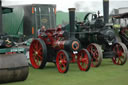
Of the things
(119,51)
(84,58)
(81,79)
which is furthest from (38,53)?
(119,51)

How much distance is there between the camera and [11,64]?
214 inches

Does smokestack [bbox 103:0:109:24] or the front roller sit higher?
smokestack [bbox 103:0:109:24]

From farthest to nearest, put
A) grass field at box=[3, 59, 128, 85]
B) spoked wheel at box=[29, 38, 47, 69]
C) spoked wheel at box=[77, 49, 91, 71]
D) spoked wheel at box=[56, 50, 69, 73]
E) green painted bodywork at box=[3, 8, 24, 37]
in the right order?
green painted bodywork at box=[3, 8, 24, 37]
spoked wheel at box=[29, 38, 47, 69]
spoked wheel at box=[77, 49, 91, 71]
spoked wheel at box=[56, 50, 69, 73]
grass field at box=[3, 59, 128, 85]

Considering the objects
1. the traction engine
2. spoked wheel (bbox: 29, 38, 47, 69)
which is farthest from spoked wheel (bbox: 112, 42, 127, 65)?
spoked wheel (bbox: 29, 38, 47, 69)

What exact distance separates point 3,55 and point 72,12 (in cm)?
292

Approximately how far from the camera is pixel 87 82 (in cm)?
584

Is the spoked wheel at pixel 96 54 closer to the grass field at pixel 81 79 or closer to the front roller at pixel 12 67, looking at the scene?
the grass field at pixel 81 79

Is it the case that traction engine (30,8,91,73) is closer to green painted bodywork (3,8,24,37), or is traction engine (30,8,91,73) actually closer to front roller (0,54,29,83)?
front roller (0,54,29,83)

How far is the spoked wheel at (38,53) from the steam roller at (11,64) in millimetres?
2157

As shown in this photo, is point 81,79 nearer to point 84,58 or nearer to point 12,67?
point 84,58

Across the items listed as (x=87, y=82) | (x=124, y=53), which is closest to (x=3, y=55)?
(x=87, y=82)

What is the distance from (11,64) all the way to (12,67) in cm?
6

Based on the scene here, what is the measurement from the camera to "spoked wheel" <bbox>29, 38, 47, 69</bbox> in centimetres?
784

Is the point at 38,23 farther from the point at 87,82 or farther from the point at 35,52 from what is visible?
the point at 87,82
